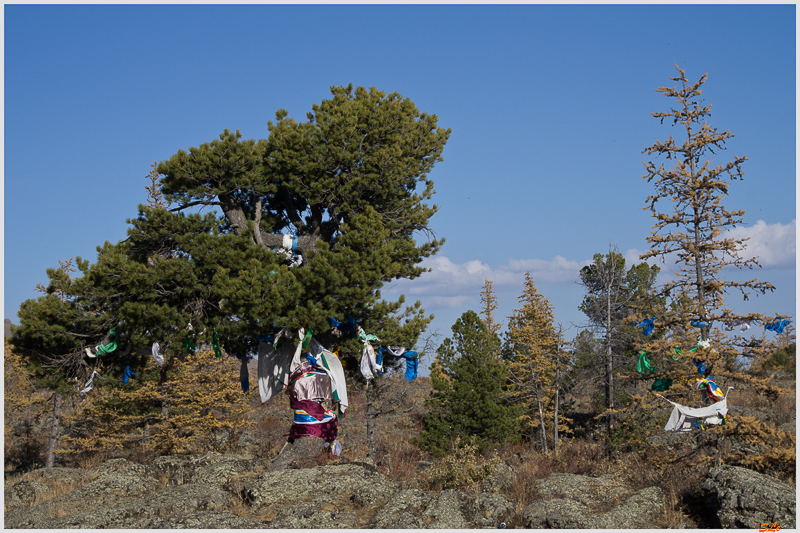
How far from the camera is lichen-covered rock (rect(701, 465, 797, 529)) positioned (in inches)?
298

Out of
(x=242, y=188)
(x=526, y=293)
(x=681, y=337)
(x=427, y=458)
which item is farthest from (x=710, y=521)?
(x=526, y=293)

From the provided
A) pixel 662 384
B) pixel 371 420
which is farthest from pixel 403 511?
pixel 371 420

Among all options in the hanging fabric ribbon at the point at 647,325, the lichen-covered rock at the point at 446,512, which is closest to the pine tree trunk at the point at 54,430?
the lichen-covered rock at the point at 446,512

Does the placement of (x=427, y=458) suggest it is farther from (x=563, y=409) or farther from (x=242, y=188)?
(x=242, y=188)

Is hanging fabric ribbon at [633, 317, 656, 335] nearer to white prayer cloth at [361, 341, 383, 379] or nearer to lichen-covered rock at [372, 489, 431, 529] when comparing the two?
white prayer cloth at [361, 341, 383, 379]

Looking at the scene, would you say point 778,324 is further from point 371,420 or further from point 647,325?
point 371,420

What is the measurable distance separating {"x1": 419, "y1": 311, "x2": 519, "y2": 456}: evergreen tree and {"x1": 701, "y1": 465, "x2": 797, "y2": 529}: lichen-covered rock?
12.0 metres

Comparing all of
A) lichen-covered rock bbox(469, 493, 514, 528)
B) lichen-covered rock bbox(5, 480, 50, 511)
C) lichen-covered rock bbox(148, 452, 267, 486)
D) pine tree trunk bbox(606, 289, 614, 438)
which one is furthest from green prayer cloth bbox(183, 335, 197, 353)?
pine tree trunk bbox(606, 289, 614, 438)

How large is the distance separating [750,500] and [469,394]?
12.8 m

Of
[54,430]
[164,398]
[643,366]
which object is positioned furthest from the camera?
[54,430]

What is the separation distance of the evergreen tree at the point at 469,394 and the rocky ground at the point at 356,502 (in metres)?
9.29

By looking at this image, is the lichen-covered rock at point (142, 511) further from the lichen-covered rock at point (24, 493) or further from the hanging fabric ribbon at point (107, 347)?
the hanging fabric ribbon at point (107, 347)

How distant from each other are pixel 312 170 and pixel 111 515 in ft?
23.9

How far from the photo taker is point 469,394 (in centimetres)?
2039
